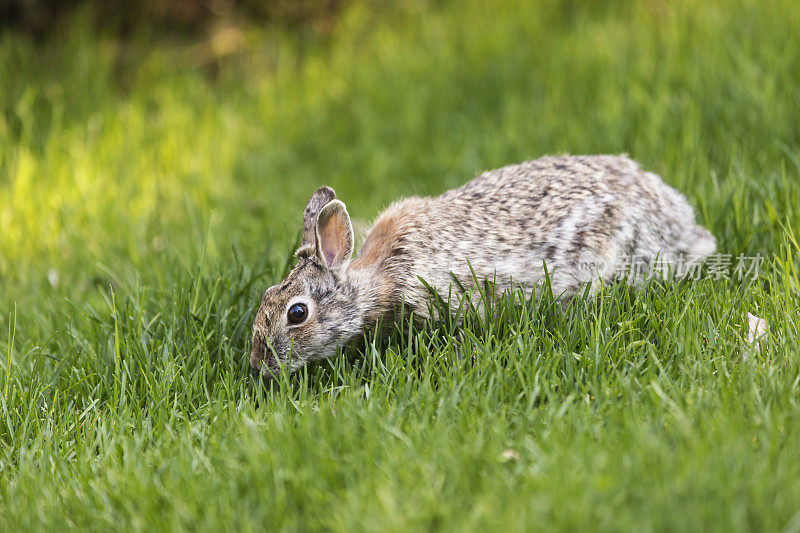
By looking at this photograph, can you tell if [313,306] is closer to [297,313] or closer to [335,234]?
[297,313]

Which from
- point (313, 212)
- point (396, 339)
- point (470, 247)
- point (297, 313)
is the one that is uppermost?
point (313, 212)

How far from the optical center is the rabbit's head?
407cm

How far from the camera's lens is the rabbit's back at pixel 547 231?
438 cm

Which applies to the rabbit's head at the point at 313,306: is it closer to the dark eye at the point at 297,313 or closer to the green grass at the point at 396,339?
the dark eye at the point at 297,313

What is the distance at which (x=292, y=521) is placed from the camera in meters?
2.90

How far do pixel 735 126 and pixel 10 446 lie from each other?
5.36m

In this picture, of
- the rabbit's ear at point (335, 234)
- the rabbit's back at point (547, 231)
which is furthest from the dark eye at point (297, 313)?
the rabbit's back at point (547, 231)

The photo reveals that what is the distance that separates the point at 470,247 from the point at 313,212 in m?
0.90

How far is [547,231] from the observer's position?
14.8 ft

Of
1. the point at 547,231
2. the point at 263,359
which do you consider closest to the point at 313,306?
the point at 263,359

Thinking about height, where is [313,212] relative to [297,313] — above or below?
above

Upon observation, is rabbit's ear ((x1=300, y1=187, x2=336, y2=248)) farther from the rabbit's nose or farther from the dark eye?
the rabbit's nose

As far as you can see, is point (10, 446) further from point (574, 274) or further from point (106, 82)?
point (106, 82)

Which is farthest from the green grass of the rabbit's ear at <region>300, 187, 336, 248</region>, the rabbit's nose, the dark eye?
the rabbit's ear at <region>300, 187, 336, 248</region>
